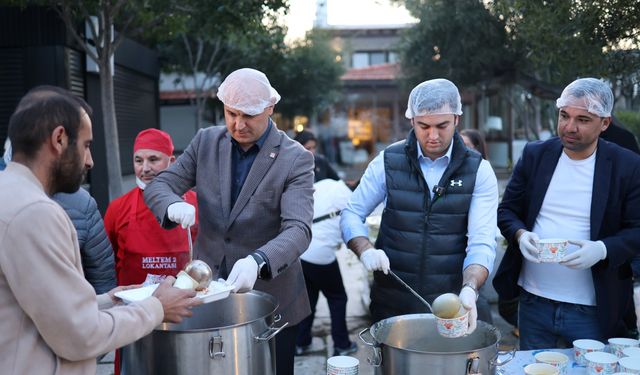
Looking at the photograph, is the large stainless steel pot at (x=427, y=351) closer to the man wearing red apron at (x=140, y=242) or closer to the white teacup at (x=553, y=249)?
the white teacup at (x=553, y=249)

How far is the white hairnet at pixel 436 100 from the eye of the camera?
8.46ft

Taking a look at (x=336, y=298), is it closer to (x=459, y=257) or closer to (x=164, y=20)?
(x=459, y=257)

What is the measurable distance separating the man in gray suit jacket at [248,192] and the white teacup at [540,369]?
93 centimetres

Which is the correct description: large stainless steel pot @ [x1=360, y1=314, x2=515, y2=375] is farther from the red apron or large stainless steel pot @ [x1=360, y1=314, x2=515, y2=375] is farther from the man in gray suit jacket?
the red apron

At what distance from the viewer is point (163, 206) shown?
98.2 inches

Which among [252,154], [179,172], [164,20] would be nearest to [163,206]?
[179,172]

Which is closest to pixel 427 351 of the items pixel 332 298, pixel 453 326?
pixel 453 326

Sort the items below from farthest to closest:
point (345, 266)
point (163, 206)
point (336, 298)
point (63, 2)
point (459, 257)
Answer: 1. point (345, 266)
2. point (63, 2)
3. point (336, 298)
4. point (459, 257)
5. point (163, 206)

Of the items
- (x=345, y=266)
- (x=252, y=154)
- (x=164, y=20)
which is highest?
(x=164, y=20)

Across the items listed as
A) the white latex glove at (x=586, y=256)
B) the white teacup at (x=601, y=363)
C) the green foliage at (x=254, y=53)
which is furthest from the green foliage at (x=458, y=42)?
the white teacup at (x=601, y=363)

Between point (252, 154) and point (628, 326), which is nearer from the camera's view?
point (252, 154)

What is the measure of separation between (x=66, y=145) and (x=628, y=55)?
12.2 feet

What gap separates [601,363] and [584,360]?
6.7 inches

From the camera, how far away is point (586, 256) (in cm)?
254
